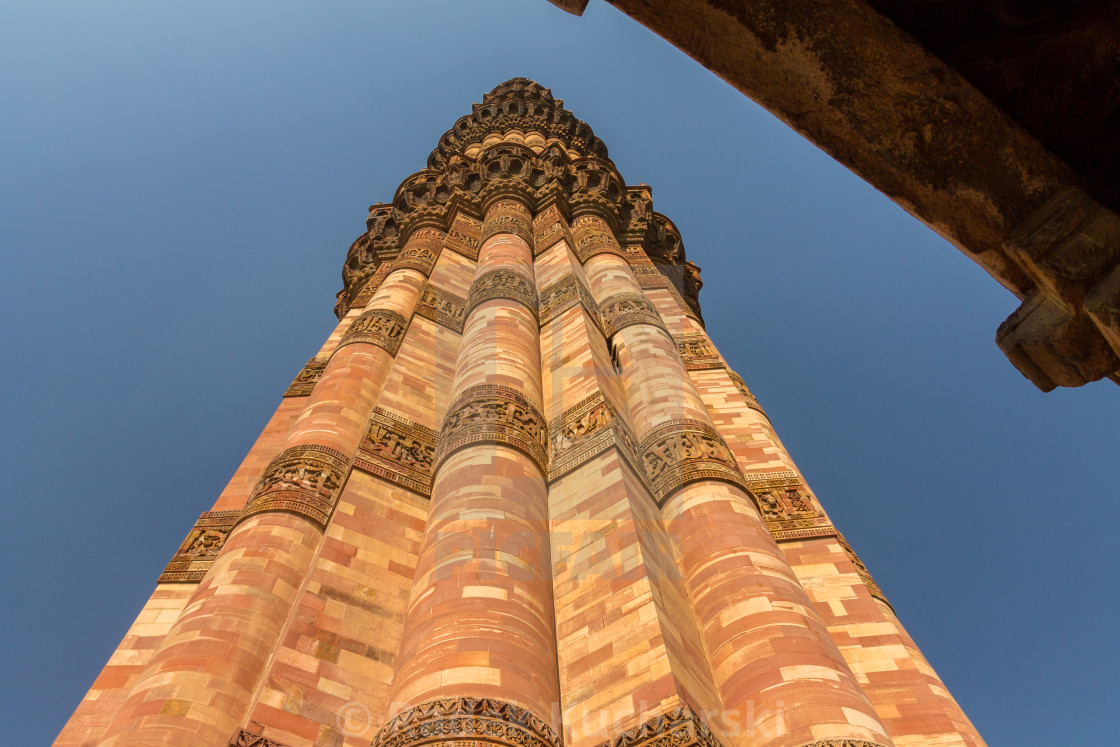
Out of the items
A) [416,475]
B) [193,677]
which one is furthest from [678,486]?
[193,677]

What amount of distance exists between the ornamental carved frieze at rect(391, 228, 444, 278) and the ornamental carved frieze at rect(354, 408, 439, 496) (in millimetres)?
5244

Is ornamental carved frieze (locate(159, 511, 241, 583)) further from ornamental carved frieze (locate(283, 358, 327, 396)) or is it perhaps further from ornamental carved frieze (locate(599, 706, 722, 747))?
ornamental carved frieze (locate(599, 706, 722, 747))

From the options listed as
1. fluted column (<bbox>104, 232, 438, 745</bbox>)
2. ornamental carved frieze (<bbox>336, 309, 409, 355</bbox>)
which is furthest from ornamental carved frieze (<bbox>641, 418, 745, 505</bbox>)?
ornamental carved frieze (<bbox>336, 309, 409, 355</bbox>)

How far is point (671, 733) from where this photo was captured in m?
4.23

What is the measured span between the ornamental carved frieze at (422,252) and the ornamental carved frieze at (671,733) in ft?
32.6

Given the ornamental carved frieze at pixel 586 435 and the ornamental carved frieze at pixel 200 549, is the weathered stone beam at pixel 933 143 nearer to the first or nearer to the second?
the ornamental carved frieze at pixel 586 435

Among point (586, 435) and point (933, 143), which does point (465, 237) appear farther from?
point (933, 143)

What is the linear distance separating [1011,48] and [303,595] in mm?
5584

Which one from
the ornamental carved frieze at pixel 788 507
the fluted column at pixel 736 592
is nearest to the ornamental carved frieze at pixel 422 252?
the fluted column at pixel 736 592

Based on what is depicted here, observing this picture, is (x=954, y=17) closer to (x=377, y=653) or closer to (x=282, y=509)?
(x=377, y=653)

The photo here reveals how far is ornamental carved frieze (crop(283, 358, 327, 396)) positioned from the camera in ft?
40.4

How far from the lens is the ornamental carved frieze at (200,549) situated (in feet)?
27.1

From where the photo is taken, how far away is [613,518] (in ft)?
20.1


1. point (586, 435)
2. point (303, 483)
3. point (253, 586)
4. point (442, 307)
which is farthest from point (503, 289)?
point (253, 586)
